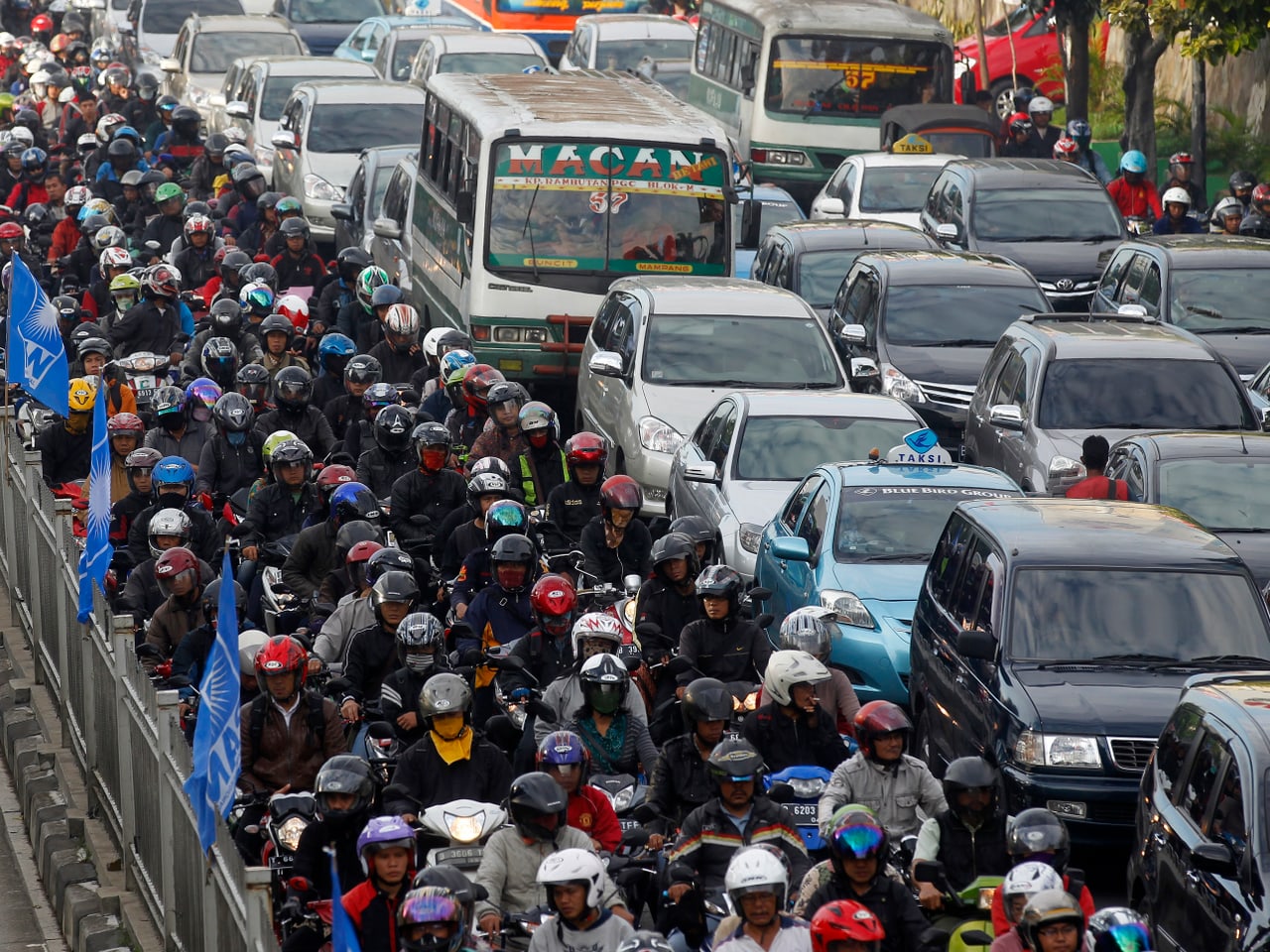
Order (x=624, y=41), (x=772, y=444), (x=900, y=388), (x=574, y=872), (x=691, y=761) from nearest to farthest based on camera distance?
(x=574, y=872)
(x=691, y=761)
(x=772, y=444)
(x=900, y=388)
(x=624, y=41)

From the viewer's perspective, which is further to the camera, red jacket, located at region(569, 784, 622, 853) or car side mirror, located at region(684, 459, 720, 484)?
car side mirror, located at region(684, 459, 720, 484)

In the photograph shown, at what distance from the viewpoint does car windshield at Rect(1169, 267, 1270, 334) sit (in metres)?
19.2

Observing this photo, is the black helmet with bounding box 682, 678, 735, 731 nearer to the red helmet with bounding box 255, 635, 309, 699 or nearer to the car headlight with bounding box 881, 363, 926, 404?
the red helmet with bounding box 255, 635, 309, 699

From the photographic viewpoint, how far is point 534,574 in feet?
44.6

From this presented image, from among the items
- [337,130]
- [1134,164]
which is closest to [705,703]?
[1134,164]

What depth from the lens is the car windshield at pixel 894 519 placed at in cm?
1388

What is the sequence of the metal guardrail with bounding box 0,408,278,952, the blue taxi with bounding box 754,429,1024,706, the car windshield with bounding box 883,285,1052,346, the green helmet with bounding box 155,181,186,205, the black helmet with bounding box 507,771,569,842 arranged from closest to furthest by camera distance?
the metal guardrail with bounding box 0,408,278,952 → the black helmet with bounding box 507,771,569,842 → the blue taxi with bounding box 754,429,1024,706 → the car windshield with bounding box 883,285,1052,346 → the green helmet with bounding box 155,181,186,205

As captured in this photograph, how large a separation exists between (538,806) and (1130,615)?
3617 mm

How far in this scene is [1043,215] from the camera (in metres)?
23.4

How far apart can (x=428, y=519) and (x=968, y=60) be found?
23.4m

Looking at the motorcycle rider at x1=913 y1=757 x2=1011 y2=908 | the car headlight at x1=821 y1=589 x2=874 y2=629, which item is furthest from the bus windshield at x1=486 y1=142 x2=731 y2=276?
the motorcycle rider at x1=913 y1=757 x2=1011 y2=908

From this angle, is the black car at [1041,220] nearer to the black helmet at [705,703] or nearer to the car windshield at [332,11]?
the black helmet at [705,703]

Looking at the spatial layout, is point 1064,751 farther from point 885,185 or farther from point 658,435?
point 885,185

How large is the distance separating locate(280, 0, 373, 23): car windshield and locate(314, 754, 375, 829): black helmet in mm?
33670
